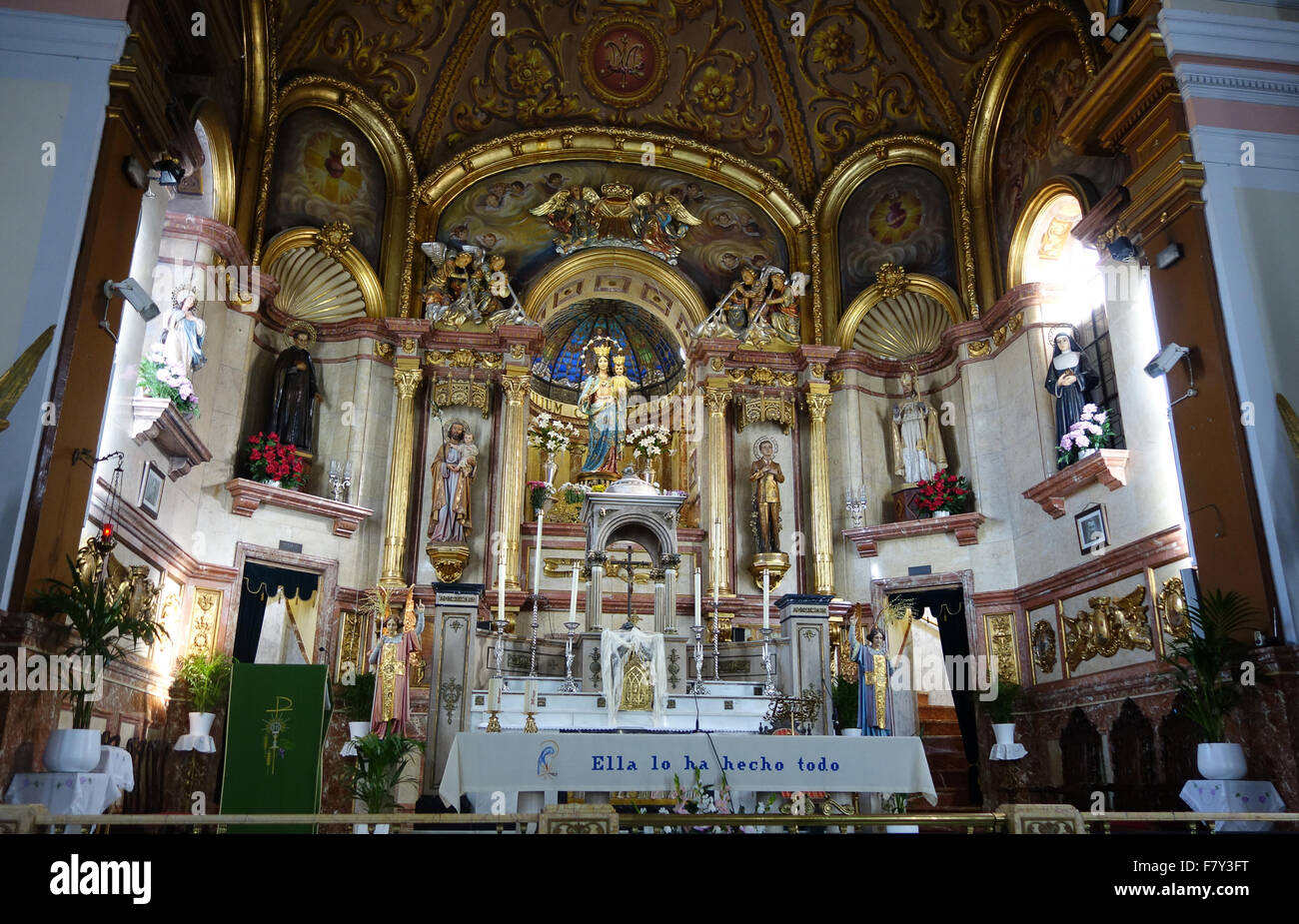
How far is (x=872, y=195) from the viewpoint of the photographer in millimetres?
17125

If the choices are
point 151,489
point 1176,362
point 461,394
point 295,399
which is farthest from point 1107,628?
point 295,399

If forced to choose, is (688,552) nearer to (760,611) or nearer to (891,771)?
(760,611)

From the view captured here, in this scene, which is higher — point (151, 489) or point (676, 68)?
point (676, 68)

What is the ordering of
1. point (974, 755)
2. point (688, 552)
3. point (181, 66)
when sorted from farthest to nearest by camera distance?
point (688, 552), point (974, 755), point (181, 66)

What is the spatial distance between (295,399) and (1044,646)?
10.9m

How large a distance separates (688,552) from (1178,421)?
8156 millimetres

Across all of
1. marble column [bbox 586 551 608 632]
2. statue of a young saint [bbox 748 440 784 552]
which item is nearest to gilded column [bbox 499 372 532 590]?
marble column [bbox 586 551 608 632]

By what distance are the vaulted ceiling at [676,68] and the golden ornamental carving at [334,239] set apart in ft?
6.98

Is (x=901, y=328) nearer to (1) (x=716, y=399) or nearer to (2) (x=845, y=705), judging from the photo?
(1) (x=716, y=399)

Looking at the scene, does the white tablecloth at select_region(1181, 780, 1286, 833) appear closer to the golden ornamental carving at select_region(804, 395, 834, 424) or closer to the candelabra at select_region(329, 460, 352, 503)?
the golden ornamental carving at select_region(804, 395, 834, 424)

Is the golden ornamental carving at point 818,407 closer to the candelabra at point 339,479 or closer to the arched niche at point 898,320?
the arched niche at point 898,320

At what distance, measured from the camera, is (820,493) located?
15.6m

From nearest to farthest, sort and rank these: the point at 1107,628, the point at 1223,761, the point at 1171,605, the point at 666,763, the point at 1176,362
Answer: the point at 666,763, the point at 1223,761, the point at 1176,362, the point at 1171,605, the point at 1107,628
